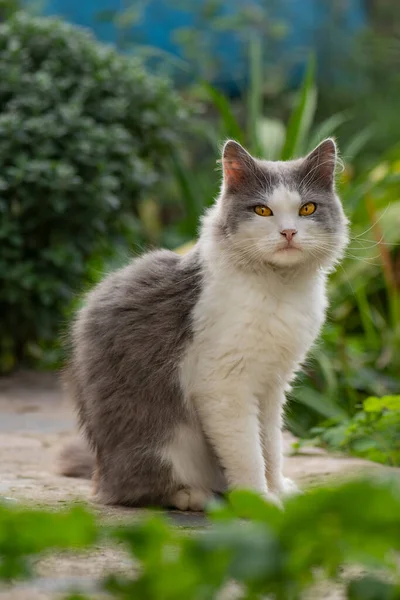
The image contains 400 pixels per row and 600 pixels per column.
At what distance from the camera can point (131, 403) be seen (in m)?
2.83

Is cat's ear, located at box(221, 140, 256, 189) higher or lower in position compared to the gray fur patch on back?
higher

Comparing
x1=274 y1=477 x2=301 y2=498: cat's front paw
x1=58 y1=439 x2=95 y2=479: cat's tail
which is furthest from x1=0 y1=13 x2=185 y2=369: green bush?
x1=274 y1=477 x2=301 y2=498: cat's front paw

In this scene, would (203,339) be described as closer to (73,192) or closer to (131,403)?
(131,403)

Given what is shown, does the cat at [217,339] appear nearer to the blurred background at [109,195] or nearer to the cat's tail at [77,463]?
the cat's tail at [77,463]

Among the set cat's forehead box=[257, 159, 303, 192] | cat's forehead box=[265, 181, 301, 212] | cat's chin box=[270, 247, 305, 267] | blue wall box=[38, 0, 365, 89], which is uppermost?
blue wall box=[38, 0, 365, 89]

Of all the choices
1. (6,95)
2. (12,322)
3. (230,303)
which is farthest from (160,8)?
(230,303)

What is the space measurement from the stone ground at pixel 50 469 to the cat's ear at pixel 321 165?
1.10 metres

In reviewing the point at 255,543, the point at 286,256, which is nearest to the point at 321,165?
the point at 286,256

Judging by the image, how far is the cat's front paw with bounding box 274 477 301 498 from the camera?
9.76 ft

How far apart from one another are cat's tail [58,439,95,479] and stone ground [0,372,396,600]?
57 millimetres

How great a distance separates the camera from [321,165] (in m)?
2.90

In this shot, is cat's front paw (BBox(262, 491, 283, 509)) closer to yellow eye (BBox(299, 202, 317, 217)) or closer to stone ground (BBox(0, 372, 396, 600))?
stone ground (BBox(0, 372, 396, 600))

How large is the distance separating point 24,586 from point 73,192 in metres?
3.87

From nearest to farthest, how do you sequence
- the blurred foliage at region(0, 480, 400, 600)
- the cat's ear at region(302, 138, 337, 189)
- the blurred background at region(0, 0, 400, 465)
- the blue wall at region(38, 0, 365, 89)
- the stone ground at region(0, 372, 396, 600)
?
the blurred foliage at region(0, 480, 400, 600) → the stone ground at region(0, 372, 396, 600) → the cat's ear at region(302, 138, 337, 189) → the blurred background at region(0, 0, 400, 465) → the blue wall at region(38, 0, 365, 89)
